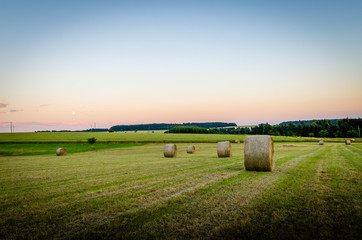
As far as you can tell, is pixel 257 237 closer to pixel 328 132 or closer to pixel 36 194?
pixel 36 194

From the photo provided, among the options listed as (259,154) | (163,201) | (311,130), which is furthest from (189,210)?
(311,130)

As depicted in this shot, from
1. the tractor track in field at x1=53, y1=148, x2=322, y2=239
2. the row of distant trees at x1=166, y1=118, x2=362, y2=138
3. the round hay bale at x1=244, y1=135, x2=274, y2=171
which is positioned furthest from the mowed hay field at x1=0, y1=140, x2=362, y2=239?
the row of distant trees at x1=166, y1=118, x2=362, y2=138

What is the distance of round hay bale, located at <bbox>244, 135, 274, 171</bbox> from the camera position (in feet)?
40.0

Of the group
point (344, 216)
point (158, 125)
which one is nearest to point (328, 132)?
point (158, 125)

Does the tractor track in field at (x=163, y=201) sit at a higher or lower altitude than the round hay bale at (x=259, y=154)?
lower

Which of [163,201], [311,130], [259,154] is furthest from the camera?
[311,130]

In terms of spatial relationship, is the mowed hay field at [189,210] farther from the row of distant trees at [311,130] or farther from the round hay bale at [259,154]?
the row of distant trees at [311,130]

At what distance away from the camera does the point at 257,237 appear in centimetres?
457

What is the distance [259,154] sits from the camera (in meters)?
12.3

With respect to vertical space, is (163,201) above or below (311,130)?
above

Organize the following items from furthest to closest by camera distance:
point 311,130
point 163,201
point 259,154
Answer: point 311,130 < point 259,154 < point 163,201

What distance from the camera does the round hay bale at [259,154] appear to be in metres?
12.2

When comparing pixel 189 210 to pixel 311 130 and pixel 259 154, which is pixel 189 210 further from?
pixel 311 130

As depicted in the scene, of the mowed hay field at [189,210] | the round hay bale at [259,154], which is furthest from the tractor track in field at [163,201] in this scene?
the round hay bale at [259,154]
